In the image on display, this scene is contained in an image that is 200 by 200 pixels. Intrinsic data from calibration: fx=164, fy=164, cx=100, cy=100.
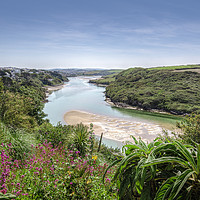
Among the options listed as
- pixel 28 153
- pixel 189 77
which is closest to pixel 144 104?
pixel 189 77

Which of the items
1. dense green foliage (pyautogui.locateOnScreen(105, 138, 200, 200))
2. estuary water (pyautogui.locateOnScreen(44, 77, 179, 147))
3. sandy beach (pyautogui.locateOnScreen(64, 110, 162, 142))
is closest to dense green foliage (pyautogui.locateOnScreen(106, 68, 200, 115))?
estuary water (pyautogui.locateOnScreen(44, 77, 179, 147))

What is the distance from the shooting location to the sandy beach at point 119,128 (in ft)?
79.3

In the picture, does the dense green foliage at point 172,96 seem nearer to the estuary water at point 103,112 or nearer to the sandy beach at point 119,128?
the estuary water at point 103,112

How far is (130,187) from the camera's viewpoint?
8.35 ft

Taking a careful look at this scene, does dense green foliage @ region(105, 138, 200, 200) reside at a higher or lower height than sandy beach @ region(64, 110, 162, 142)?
higher

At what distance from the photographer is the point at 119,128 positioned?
91.8ft

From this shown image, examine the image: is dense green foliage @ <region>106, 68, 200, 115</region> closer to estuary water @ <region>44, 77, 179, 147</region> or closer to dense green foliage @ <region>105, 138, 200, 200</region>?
estuary water @ <region>44, 77, 179, 147</region>

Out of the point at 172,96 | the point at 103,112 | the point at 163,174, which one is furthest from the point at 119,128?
the point at 172,96

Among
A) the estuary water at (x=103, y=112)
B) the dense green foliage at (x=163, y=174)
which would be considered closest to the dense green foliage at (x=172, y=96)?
the estuary water at (x=103, y=112)

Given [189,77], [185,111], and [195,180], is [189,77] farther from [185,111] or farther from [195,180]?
[195,180]

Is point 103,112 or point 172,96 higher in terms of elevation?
point 172,96

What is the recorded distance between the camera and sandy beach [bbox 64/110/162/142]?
2416 cm

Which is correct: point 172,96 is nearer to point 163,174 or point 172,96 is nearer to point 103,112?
point 103,112

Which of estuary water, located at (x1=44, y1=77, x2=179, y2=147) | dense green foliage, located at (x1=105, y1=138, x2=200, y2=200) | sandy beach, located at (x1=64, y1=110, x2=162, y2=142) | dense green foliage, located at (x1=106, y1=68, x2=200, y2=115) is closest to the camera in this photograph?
dense green foliage, located at (x1=105, y1=138, x2=200, y2=200)
